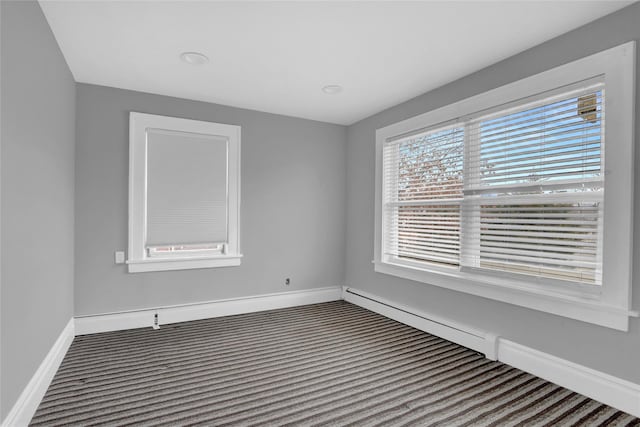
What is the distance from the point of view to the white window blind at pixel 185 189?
3.44m

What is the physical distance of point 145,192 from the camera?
3.38 metres

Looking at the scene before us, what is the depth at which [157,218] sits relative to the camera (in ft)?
11.3

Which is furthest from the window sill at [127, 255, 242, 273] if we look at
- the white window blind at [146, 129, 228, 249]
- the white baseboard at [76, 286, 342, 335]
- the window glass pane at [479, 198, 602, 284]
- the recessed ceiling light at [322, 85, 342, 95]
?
the window glass pane at [479, 198, 602, 284]

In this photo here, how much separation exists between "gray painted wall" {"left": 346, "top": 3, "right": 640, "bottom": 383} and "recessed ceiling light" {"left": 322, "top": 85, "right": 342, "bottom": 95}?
794 millimetres

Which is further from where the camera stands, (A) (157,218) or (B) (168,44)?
(A) (157,218)

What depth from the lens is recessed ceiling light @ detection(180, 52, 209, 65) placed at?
2.61 m

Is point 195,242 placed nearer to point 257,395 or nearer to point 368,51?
point 257,395

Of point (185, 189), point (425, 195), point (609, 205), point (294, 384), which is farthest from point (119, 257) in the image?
point (609, 205)

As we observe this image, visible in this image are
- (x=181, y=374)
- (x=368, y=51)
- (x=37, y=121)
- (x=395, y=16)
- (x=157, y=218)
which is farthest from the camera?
(x=157, y=218)

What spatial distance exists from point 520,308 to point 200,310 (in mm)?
3037

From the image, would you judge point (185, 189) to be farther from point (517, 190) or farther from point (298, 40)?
point (517, 190)

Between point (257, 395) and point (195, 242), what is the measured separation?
195 cm

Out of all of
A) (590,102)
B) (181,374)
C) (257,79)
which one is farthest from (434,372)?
(257,79)

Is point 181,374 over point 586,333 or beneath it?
beneath
